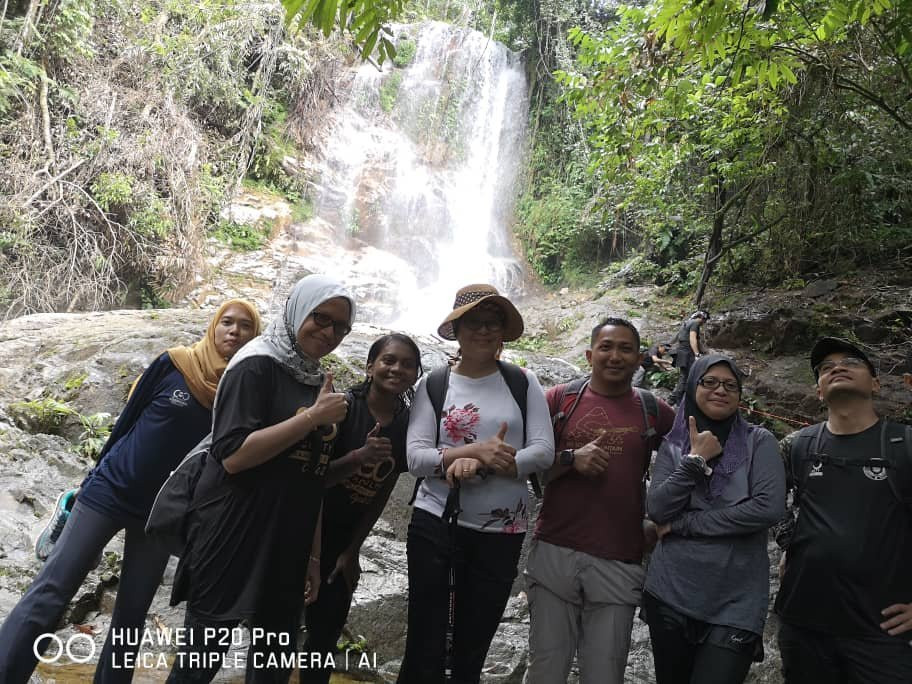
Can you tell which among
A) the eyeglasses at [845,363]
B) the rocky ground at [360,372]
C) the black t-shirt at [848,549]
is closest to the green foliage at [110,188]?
the rocky ground at [360,372]

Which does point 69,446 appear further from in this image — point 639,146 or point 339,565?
point 639,146

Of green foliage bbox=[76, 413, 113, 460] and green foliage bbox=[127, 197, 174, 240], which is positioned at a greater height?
green foliage bbox=[127, 197, 174, 240]

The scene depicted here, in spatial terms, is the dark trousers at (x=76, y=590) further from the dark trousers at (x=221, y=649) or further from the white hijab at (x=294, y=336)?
the white hijab at (x=294, y=336)

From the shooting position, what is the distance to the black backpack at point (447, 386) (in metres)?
2.45

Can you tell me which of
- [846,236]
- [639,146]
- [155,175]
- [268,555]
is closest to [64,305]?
[155,175]

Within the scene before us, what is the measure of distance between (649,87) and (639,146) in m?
1.25

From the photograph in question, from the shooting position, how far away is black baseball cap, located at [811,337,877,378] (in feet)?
7.70

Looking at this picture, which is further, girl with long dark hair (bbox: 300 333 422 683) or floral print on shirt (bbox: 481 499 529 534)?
girl with long dark hair (bbox: 300 333 422 683)

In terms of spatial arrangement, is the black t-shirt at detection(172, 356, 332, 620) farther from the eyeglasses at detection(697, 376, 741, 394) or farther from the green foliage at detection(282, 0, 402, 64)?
the eyeglasses at detection(697, 376, 741, 394)

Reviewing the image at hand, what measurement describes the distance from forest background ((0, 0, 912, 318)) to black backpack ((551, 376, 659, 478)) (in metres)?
2.40

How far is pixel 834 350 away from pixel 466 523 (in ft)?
5.16

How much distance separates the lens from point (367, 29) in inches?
82.0

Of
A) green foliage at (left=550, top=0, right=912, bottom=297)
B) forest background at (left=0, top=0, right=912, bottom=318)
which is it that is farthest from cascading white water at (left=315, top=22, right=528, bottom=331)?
green foliage at (left=550, top=0, right=912, bottom=297)

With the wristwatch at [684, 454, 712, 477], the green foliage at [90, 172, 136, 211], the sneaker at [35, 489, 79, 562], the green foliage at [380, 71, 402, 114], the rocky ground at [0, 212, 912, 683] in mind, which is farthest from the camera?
the green foliage at [380, 71, 402, 114]
